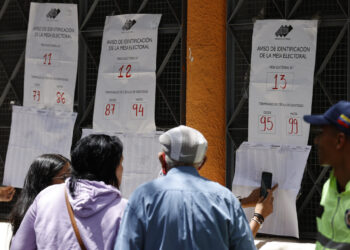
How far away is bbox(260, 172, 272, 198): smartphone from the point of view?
4.96 m

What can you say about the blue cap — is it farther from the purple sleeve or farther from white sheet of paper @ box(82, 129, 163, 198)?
white sheet of paper @ box(82, 129, 163, 198)

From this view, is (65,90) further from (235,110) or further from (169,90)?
(235,110)

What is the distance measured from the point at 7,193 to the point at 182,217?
11.3 feet

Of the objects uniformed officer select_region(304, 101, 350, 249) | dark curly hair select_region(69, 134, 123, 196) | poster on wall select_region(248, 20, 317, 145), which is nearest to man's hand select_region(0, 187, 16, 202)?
poster on wall select_region(248, 20, 317, 145)

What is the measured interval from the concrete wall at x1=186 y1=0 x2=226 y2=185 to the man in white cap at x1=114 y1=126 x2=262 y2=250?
2.36 meters

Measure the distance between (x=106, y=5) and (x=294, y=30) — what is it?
1.97 m

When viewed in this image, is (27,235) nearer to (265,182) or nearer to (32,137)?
(265,182)

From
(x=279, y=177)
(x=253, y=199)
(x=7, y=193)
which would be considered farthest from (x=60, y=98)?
(x=279, y=177)

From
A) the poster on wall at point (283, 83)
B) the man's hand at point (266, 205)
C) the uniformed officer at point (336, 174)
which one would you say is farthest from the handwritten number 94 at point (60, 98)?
the uniformed officer at point (336, 174)

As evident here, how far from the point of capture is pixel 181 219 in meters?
2.90

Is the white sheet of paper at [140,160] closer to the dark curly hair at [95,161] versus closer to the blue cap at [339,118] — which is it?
the dark curly hair at [95,161]

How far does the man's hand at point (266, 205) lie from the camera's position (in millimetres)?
4754

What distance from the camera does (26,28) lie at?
6238mm

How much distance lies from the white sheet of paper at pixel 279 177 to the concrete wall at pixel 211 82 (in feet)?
1.01
